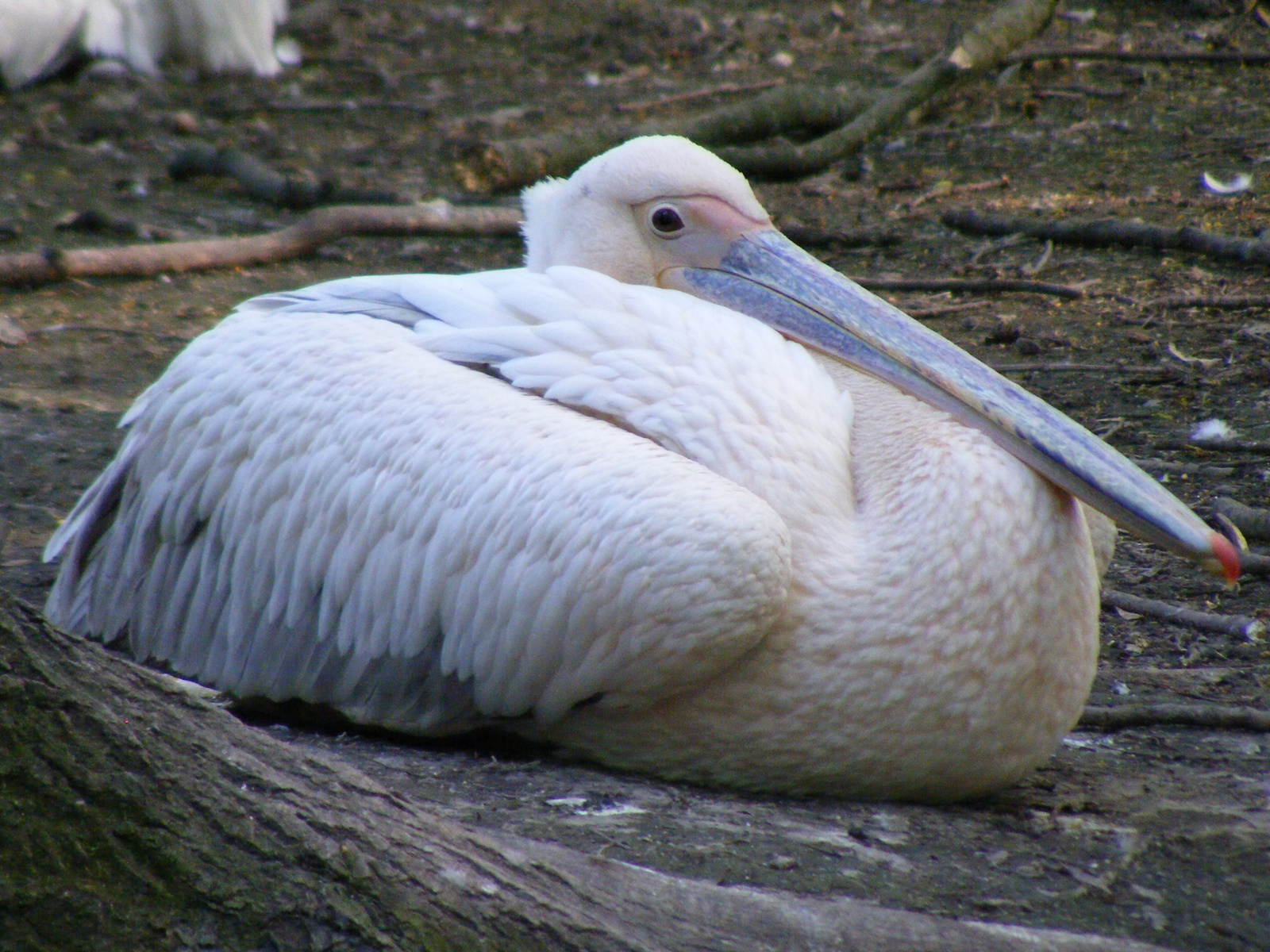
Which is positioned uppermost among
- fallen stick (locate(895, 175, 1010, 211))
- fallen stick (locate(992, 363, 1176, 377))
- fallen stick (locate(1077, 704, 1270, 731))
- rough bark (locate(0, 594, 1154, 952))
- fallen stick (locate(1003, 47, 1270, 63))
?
fallen stick (locate(1003, 47, 1270, 63))

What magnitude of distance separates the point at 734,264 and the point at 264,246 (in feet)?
11.6

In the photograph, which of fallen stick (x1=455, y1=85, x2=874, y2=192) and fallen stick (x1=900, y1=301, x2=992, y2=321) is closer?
fallen stick (x1=900, y1=301, x2=992, y2=321)

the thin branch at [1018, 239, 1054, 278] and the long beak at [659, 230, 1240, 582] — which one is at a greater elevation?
the thin branch at [1018, 239, 1054, 278]

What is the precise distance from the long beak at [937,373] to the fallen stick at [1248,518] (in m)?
1.11

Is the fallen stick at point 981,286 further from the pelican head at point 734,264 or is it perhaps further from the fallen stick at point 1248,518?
the pelican head at point 734,264

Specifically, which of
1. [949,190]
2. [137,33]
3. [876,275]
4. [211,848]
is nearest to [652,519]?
[211,848]

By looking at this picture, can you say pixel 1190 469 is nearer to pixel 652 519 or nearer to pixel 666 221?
pixel 666 221

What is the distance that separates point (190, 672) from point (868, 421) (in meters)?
1.56

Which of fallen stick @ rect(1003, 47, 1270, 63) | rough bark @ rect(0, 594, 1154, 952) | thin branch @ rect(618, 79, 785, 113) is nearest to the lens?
rough bark @ rect(0, 594, 1154, 952)

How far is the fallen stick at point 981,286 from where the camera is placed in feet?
18.5

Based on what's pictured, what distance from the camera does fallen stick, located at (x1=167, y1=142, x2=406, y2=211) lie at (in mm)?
→ 7043

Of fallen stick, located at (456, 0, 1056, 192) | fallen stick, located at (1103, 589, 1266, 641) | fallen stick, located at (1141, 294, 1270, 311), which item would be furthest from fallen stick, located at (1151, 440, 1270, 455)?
fallen stick, located at (456, 0, 1056, 192)

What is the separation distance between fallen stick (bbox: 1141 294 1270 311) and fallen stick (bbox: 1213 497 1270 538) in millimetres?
1800

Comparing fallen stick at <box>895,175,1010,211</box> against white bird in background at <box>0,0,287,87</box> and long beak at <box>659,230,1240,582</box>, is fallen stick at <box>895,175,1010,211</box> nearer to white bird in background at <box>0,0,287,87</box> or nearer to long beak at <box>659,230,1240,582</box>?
long beak at <box>659,230,1240,582</box>
